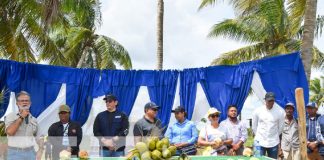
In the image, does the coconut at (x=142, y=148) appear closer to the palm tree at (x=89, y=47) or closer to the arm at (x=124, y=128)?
the arm at (x=124, y=128)

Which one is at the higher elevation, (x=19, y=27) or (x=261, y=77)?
(x=19, y=27)

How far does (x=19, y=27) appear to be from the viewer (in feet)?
42.2

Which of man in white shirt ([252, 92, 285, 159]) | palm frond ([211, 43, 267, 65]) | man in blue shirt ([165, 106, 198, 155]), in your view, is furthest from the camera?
palm frond ([211, 43, 267, 65])

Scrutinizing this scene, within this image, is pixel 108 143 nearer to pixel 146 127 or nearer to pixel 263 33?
pixel 146 127

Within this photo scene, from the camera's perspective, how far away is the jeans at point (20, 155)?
22.1ft

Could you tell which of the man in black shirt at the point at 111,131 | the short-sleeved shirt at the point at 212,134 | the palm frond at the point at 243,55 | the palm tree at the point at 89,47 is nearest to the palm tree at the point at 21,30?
the man in black shirt at the point at 111,131

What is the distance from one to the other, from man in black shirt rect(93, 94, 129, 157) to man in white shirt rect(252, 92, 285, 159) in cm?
220

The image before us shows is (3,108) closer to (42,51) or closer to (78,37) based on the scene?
(42,51)

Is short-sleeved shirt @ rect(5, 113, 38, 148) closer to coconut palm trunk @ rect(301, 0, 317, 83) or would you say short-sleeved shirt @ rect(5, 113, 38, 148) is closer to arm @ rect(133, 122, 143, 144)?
arm @ rect(133, 122, 143, 144)

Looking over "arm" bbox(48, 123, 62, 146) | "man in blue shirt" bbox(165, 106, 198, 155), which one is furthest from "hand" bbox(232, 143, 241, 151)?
"arm" bbox(48, 123, 62, 146)

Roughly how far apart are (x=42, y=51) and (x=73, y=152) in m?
7.14

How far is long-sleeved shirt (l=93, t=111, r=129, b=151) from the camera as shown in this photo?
25.3 ft

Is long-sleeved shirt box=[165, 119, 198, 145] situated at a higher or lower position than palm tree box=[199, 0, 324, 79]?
lower

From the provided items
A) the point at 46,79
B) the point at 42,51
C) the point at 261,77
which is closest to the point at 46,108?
the point at 46,79
